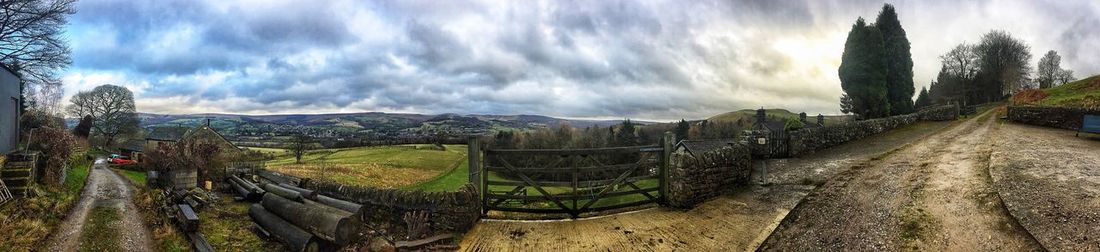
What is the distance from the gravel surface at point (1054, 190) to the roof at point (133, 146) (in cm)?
6274

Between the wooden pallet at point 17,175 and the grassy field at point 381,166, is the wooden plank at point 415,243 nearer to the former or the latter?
the wooden pallet at point 17,175

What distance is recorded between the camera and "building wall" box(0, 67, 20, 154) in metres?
16.6

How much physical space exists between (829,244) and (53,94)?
226ft

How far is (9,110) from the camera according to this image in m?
17.6

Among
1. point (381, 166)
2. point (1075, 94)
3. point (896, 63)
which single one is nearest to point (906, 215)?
point (896, 63)

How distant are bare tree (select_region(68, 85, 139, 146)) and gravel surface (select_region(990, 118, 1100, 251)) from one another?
71.8 meters

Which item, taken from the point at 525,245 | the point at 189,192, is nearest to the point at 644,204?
the point at 525,245

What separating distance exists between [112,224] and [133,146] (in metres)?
51.9

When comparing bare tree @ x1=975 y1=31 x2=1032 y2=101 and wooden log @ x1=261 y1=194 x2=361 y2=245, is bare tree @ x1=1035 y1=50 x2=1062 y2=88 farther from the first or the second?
wooden log @ x1=261 y1=194 x2=361 y2=245

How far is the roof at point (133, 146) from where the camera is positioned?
4722 cm

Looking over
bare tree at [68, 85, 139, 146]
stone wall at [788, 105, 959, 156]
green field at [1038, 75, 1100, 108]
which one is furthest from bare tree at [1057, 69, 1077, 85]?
bare tree at [68, 85, 139, 146]

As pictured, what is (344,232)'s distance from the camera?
7.28m

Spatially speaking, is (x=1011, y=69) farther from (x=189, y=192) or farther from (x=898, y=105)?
(x=189, y=192)

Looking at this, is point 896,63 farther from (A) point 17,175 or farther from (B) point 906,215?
(A) point 17,175
